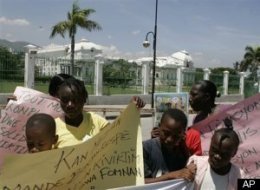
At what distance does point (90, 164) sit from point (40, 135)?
33cm

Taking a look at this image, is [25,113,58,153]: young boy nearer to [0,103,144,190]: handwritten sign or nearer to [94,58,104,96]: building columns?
[0,103,144,190]: handwritten sign

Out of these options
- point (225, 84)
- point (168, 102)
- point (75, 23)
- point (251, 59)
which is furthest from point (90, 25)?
point (251, 59)

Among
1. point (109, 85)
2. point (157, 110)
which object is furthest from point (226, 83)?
point (157, 110)

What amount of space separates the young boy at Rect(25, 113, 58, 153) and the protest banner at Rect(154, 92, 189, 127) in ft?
6.96

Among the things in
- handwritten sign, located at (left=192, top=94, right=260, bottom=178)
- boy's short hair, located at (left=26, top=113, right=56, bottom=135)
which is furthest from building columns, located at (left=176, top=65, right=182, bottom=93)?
boy's short hair, located at (left=26, top=113, right=56, bottom=135)

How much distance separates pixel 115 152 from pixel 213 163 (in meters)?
0.59

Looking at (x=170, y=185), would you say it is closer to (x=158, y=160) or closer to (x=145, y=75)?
(x=158, y=160)

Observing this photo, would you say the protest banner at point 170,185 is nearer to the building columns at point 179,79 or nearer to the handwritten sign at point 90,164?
the handwritten sign at point 90,164

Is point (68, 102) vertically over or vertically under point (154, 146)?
over

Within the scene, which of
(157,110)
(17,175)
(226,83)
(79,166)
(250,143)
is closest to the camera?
(17,175)

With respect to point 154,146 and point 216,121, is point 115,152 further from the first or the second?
point 216,121

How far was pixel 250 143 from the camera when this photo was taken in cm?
371

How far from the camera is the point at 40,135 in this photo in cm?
275

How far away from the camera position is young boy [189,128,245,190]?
296cm
